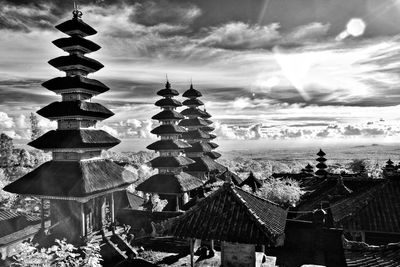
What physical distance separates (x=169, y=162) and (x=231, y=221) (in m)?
22.4

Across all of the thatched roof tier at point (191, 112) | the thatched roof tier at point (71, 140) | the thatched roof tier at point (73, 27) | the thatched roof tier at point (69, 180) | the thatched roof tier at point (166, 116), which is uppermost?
the thatched roof tier at point (73, 27)

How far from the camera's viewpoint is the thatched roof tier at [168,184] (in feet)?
108

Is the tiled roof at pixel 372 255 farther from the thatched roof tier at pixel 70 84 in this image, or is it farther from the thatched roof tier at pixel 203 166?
the thatched roof tier at pixel 203 166

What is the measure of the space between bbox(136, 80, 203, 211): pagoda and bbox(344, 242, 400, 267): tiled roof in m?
21.9

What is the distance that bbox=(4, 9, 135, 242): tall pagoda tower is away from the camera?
20.8 m

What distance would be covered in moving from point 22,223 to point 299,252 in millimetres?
26805

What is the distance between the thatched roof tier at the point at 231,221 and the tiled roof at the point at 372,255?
299cm

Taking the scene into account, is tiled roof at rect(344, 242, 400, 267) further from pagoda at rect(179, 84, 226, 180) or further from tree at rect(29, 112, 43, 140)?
tree at rect(29, 112, 43, 140)

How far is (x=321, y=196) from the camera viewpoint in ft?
98.4

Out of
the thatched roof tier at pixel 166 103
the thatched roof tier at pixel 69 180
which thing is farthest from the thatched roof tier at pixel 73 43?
the thatched roof tier at pixel 166 103

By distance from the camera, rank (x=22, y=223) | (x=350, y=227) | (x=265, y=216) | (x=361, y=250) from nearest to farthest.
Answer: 1. (x=361, y=250)
2. (x=265, y=216)
3. (x=350, y=227)
4. (x=22, y=223)

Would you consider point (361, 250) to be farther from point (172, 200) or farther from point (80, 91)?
point (172, 200)

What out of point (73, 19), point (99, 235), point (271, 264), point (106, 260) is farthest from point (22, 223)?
point (271, 264)

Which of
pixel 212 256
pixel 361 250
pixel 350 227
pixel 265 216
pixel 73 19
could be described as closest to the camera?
pixel 361 250
